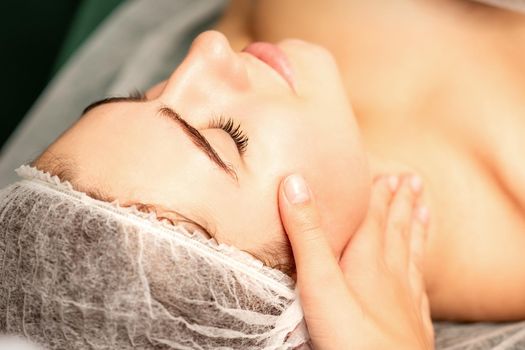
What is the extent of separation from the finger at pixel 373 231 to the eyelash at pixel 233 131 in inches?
10.9

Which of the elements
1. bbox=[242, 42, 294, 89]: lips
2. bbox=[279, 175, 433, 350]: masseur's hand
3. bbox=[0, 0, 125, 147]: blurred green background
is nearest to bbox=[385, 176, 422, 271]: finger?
bbox=[279, 175, 433, 350]: masseur's hand

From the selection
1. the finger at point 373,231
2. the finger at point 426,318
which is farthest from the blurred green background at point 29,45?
the finger at point 426,318

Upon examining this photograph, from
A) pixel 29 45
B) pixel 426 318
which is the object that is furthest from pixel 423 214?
pixel 29 45

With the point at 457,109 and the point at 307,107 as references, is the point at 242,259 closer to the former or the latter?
the point at 307,107

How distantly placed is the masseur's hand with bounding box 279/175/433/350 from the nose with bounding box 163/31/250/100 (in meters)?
0.19

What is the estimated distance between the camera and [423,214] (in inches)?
44.1

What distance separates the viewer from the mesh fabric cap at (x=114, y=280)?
2.57ft

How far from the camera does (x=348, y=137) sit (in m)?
1.00

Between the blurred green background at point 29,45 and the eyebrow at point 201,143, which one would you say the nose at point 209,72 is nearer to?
the eyebrow at point 201,143

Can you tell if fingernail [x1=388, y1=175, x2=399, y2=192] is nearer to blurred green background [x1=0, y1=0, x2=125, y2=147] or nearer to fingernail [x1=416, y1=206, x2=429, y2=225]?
fingernail [x1=416, y1=206, x2=429, y2=225]

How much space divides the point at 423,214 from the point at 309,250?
0.36m

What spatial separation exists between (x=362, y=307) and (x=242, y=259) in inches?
8.3

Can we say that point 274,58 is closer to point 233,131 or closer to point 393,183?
point 233,131

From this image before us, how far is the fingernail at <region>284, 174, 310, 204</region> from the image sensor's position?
2.83ft
